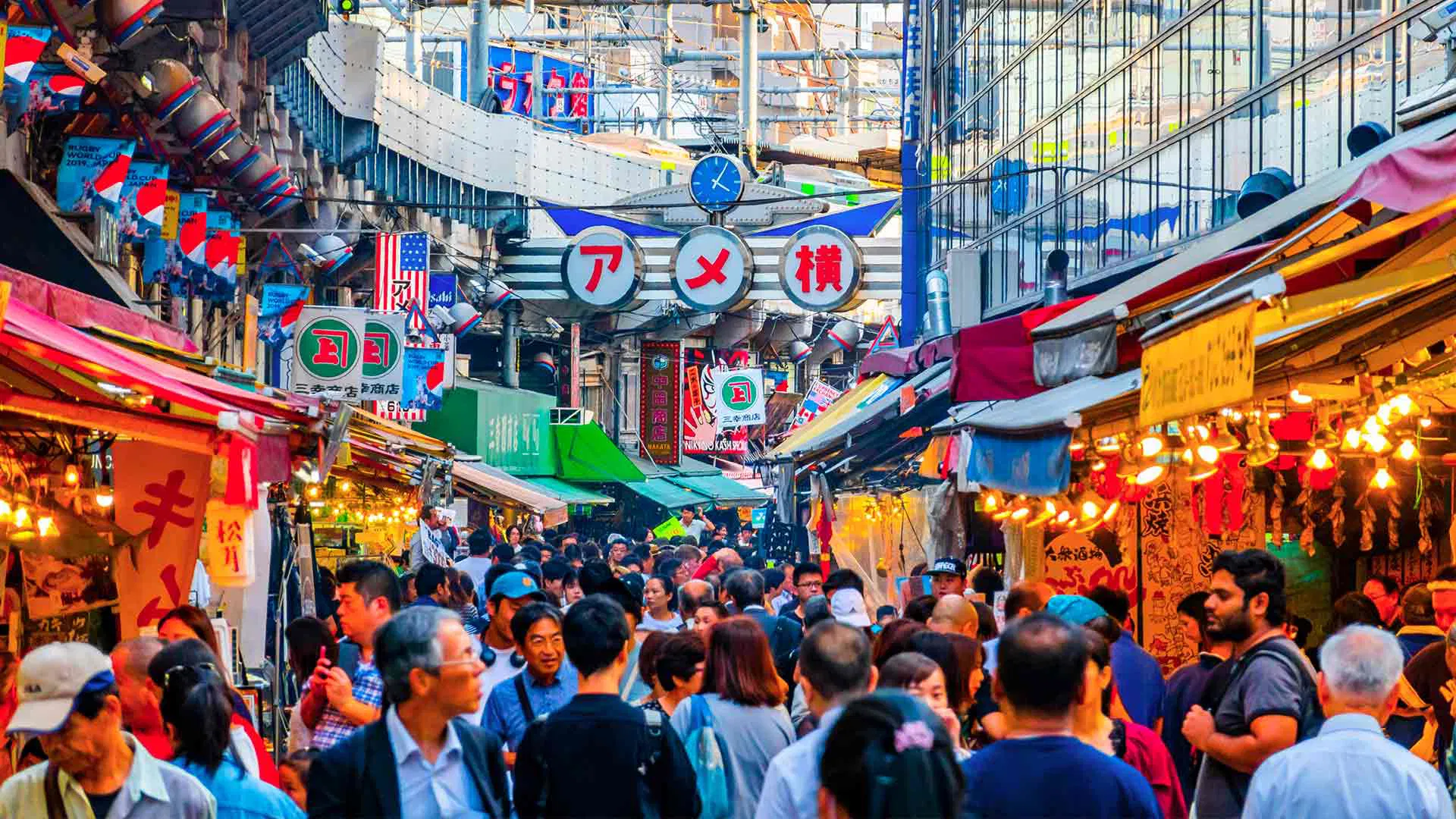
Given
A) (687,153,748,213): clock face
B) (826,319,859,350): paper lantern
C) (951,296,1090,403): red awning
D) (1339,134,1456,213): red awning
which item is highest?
(687,153,748,213): clock face

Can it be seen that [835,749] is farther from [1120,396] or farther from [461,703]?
[1120,396]

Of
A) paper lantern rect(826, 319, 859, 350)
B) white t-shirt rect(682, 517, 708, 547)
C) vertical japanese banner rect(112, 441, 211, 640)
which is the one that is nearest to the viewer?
vertical japanese banner rect(112, 441, 211, 640)

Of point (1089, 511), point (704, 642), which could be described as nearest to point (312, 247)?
point (1089, 511)

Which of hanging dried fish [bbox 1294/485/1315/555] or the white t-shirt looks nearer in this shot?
hanging dried fish [bbox 1294/485/1315/555]

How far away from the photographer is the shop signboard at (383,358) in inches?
858

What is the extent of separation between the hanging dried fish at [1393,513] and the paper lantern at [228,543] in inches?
321

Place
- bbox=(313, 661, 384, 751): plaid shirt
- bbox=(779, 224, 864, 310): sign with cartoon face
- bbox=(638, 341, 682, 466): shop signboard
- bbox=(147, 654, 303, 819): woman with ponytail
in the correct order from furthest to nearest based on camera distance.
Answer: bbox=(638, 341, 682, 466): shop signboard
bbox=(779, 224, 864, 310): sign with cartoon face
bbox=(313, 661, 384, 751): plaid shirt
bbox=(147, 654, 303, 819): woman with ponytail

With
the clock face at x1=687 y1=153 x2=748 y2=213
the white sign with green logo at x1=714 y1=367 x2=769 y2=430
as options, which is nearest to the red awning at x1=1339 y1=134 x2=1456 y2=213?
the clock face at x1=687 y1=153 x2=748 y2=213

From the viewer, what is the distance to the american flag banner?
2812 centimetres

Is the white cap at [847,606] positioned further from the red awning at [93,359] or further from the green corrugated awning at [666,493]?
the green corrugated awning at [666,493]


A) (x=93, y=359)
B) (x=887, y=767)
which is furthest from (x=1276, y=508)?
(x=887, y=767)

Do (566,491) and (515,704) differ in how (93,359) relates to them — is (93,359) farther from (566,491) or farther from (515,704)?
(566,491)

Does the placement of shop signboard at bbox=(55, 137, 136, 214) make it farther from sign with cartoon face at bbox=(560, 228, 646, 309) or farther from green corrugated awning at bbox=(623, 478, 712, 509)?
green corrugated awning at bbox=(623, 478, 712, 509)

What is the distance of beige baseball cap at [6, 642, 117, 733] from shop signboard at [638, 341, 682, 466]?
42791 millimetres
